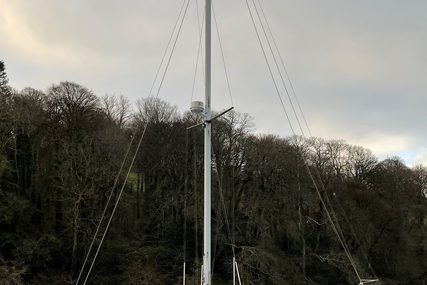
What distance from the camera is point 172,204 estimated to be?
44094mm

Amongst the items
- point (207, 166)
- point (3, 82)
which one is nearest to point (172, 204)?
point (3, 82)

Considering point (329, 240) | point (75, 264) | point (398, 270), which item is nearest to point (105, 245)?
point (75, 264)

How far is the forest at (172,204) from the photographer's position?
120ft

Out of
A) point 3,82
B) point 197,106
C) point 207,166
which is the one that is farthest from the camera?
point 3,82

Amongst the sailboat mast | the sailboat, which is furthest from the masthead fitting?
the sailboat mast

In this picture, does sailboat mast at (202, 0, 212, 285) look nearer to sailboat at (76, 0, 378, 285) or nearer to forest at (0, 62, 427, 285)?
sailboat at (76, 0, 378, 285)

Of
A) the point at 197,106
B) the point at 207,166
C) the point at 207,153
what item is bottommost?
the point at 207,166

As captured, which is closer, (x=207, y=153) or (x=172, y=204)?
(x=207, y=153)

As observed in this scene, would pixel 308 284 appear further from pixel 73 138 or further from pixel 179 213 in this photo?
pixel 73 138

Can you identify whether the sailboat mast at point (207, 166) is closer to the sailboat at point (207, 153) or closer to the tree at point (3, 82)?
the sailboat at point (207, 153)

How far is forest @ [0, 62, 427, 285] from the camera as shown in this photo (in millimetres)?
36656

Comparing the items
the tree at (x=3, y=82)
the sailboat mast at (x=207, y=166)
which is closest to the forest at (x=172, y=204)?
the tree at (x=3, y=82)

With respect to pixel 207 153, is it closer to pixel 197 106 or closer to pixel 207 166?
pixel 207 166

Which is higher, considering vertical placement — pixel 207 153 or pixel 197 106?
pixel 197 106
